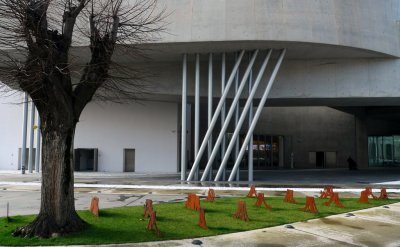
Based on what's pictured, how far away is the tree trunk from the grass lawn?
0.33 metres

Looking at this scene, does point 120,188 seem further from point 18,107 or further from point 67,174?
point 18,107

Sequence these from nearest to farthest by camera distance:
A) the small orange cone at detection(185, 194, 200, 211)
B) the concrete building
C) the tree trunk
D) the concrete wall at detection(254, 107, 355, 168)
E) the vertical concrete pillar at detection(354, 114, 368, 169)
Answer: the tree trunk → the small orange cone at detection(185, 194, 200, 211) → the concrete building → the vertical concrete pillar at detection(354, 114, 368, 169) → the concrete wall at detection(254, 107, 355, 168)

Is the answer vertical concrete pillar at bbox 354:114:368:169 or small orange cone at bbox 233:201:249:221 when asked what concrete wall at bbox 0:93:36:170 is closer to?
small orange cone at bbox 233:201:249:221

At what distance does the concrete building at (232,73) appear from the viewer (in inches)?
865

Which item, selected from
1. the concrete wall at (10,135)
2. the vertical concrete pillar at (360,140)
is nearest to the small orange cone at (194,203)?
the concrete wall at (10,135)

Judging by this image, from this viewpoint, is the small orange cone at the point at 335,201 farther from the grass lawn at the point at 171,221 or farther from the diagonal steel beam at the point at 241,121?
the diagonal steel beam at the point at 241,121

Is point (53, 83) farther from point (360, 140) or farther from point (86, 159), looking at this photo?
point (360, 140)

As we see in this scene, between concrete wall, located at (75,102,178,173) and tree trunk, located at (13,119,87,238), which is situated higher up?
concrete wall, located at (75,102,178,173)

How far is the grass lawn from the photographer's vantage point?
830 centimetres

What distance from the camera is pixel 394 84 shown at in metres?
24.9

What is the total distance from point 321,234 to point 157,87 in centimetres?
1886

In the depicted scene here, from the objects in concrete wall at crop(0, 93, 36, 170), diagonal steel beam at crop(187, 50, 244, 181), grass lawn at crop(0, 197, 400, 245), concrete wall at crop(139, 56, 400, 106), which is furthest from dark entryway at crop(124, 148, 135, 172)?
grass lawn at crop(0, 197, 400, 245)

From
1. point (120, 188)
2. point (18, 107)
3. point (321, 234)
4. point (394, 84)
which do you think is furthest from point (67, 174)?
point (18, 107)

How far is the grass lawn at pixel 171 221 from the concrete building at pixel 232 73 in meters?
10.2
